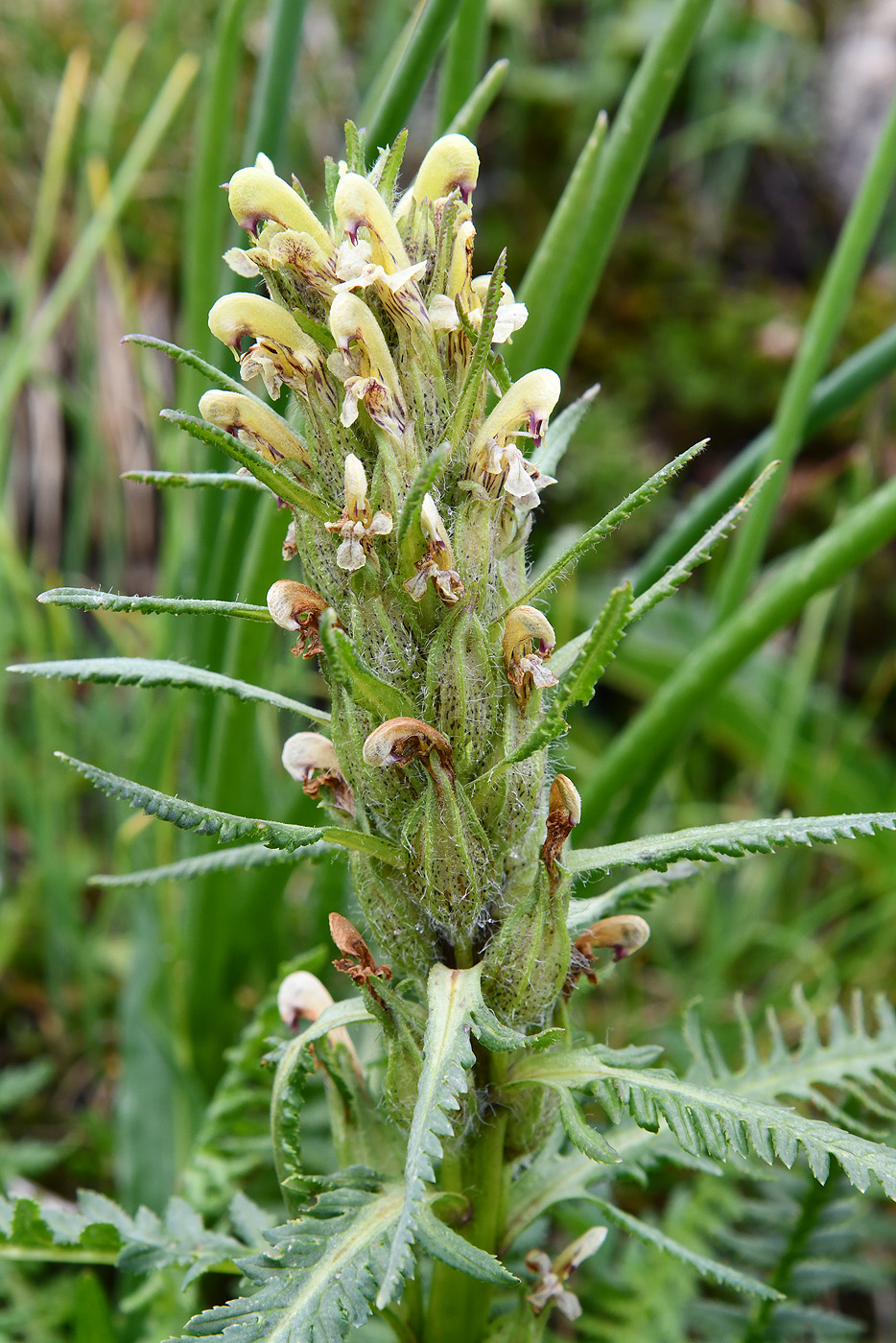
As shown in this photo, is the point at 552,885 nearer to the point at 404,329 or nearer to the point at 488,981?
the point at 488,981

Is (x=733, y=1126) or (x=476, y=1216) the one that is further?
(x=476, y=1216)

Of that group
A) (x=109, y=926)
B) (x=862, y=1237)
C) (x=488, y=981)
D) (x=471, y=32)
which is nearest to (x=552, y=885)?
(x=488, y=981)

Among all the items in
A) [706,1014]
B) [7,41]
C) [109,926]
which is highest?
[7,41]

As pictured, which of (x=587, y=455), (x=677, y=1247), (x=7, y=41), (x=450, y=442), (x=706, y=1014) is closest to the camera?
(x=450, y=442)

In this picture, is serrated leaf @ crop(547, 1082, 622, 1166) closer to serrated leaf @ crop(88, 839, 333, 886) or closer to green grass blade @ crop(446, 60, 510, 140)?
serrated leaf @ crop(88, 839, 333, 886)

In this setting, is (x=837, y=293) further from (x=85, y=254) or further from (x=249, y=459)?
(x=85, y=254)

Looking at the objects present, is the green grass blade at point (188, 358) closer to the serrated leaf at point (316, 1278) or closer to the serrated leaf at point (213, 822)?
the serrated leaf at point (213, 822)

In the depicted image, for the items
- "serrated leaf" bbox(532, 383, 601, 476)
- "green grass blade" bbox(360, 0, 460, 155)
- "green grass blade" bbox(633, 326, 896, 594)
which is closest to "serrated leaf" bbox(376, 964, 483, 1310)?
"serrated leaf" bbox(532, 383, 601, 476)

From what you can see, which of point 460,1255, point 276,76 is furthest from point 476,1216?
point 276,76
